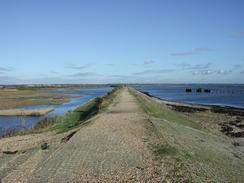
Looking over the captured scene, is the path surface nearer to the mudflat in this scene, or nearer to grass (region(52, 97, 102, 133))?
the mudflat

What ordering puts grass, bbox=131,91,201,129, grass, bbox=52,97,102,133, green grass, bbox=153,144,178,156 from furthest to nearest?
grass, bbox=131,91,201,129 < grass, bbox=52,97,102,133 < green grass, bbox=153,144,178,156

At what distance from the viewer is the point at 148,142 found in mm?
17469

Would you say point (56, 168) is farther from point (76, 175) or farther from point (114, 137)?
point (114, 137)

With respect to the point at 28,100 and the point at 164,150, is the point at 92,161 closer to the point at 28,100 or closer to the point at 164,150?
the point at 164,150

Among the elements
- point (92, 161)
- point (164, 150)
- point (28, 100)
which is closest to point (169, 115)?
point (164, 150)

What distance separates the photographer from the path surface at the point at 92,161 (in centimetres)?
1206

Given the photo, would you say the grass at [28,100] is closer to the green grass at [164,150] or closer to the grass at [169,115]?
the grass at [169,115]

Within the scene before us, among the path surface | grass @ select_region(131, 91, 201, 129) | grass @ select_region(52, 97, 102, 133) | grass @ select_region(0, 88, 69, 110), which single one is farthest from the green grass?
grass @ select_region(0, 88, 69, 110)

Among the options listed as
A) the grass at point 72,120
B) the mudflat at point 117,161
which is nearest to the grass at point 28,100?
the grass at point 72,120

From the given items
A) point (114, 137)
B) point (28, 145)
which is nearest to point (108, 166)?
point (114, 137)

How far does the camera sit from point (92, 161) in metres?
14.1

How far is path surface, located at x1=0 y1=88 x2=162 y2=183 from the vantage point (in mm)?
12062

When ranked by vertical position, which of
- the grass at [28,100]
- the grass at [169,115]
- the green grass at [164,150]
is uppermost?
the green grass at [164,150]

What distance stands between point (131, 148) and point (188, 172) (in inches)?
182
